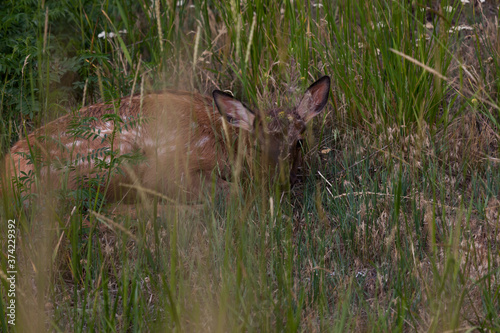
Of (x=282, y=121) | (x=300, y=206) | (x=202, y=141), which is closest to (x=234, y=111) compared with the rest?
(x=282, y=121)

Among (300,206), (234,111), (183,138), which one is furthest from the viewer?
(183,138)

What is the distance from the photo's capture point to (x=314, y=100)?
415cm

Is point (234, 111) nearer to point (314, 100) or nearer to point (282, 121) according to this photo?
point (282, 121)

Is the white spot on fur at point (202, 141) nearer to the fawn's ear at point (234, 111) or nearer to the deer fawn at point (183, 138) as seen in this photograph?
A: the deer fawn at point (183, 138)

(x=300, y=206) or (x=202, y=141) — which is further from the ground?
(x=202, y=141)

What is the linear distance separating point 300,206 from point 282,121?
588 millimetres

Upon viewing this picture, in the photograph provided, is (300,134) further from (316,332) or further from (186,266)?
(316,332)

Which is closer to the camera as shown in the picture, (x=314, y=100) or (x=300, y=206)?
(x=300, y=206)

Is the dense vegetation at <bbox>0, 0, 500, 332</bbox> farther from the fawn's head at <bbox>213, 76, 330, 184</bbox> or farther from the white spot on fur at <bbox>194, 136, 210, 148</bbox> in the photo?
the white spot on fur at <bbox>194, 136, 210, 148</bbox>

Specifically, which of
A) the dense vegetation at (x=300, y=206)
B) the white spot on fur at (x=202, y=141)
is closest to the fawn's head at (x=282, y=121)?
the dense vegetation at (x=300, y=206)

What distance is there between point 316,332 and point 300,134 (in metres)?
1.92

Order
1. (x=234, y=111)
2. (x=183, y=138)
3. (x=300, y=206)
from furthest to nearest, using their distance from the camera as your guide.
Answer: (x=183, y=138), (x=234, y=111), (x=300, y=206)

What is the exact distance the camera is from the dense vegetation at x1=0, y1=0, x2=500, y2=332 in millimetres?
2453

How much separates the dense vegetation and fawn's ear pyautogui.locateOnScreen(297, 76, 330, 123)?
18 cm
